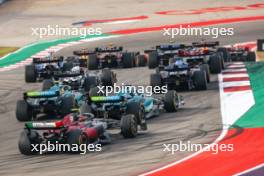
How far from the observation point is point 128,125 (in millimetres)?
23078

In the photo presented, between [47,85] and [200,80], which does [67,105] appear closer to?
[47,85]

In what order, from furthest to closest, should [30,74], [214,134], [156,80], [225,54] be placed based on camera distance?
1. [225,54]
2. [30,74]
3. [156,80]
4. [214,134]

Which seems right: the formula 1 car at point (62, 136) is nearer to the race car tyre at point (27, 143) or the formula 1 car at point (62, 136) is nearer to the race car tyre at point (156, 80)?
the race car tyre at point (27, 143)

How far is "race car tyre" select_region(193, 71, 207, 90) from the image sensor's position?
31.4m

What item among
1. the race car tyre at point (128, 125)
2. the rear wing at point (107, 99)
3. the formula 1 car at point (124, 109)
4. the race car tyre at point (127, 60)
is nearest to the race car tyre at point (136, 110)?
the formula 1 car at point (124, 109)

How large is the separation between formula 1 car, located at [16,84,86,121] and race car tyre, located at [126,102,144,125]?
2.91m

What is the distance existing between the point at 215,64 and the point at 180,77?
4546 mm

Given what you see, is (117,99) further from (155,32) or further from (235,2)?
(235,2)

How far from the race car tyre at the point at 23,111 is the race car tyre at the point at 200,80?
22.4ft

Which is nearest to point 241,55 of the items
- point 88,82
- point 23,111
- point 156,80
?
point 156,80

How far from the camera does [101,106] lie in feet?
83.1

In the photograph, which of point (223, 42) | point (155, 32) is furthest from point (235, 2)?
point (223, 42)

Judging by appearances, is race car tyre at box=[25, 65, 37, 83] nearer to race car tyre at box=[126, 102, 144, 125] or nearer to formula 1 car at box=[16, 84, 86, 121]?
formula 1 car at box=[16, 84, 86, 121]

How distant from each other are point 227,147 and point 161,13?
3783 centimetres
